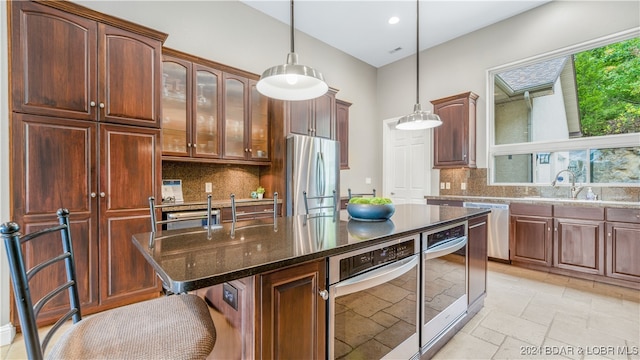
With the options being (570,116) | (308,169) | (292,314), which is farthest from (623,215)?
(292,314)

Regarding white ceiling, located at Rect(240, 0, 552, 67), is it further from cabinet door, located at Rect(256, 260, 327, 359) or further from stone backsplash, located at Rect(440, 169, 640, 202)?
cabinet door, located at Rect(256, 260, 327, 359)

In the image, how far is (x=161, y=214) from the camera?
2.63 meters

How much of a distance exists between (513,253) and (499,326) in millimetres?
1781

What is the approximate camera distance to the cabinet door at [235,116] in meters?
3.34

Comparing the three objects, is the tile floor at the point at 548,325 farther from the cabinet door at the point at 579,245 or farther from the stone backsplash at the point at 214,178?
the stone backsplash at the point at 214,178

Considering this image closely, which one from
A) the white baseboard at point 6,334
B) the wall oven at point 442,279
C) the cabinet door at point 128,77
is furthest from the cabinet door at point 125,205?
the wall oven at point 442,279

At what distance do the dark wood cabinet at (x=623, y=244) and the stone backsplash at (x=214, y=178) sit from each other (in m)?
4.11

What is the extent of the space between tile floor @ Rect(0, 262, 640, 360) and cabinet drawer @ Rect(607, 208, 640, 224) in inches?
28.8

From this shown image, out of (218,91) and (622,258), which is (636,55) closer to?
(622,258)

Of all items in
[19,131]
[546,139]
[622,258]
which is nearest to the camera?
[19,131]

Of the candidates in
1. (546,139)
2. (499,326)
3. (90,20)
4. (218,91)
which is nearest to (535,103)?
(546,139)

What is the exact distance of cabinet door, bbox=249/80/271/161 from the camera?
357 cm

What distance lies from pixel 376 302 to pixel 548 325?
6.06 ft

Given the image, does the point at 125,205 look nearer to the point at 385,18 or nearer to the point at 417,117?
the point at 417,117
